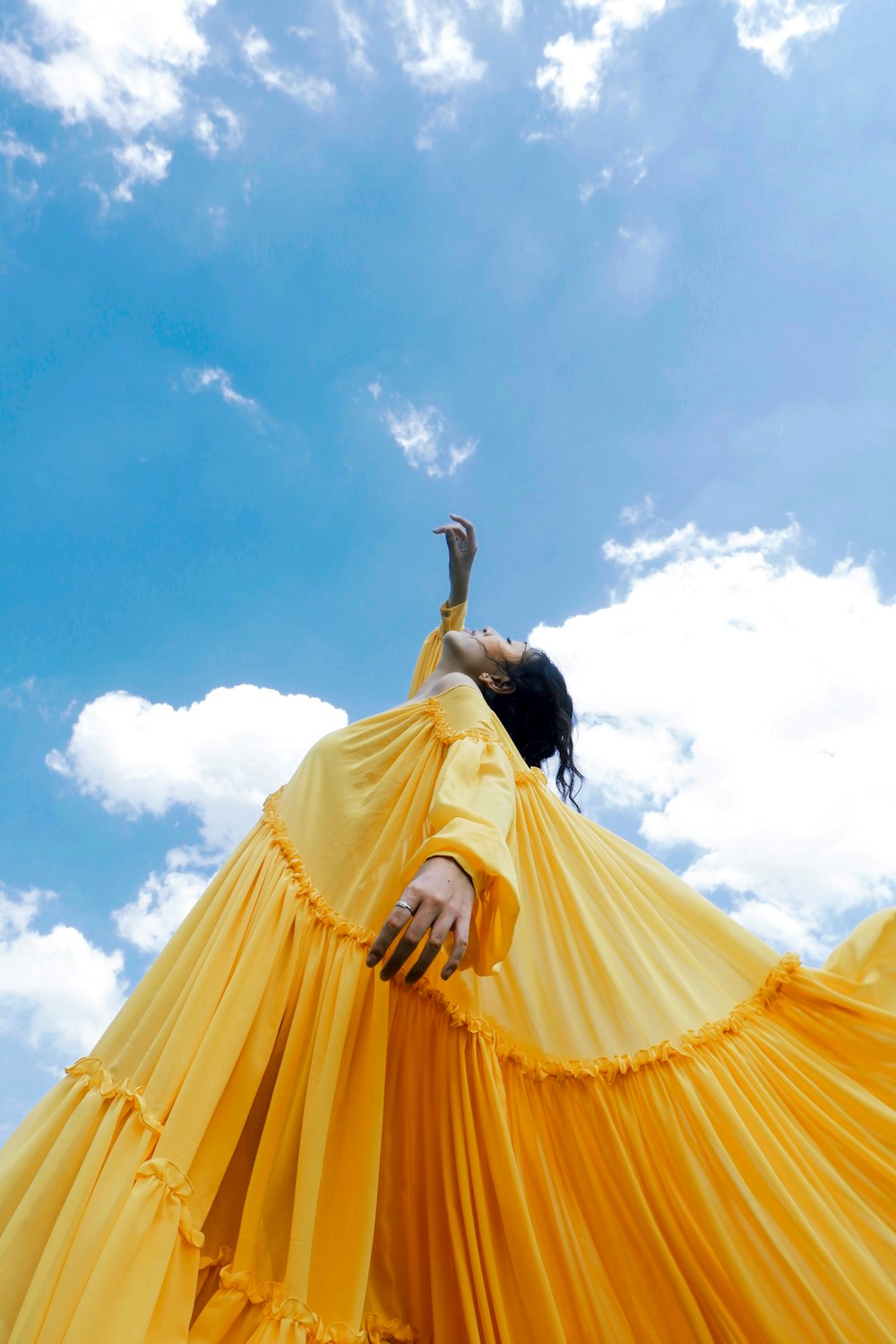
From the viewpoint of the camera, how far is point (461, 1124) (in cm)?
221

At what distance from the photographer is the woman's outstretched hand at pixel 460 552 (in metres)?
4.02

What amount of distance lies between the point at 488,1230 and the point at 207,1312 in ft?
2.13

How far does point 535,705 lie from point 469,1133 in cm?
176

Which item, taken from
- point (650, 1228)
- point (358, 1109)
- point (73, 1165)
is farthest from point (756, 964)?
point (73, 1165)

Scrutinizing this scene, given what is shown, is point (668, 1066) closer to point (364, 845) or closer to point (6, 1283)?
point (364, 845)

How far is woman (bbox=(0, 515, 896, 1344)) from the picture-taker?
6.12ft

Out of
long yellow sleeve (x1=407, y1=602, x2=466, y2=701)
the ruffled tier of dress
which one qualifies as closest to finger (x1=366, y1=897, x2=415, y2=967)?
the ruffled tier of dress

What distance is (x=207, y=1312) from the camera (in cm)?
189

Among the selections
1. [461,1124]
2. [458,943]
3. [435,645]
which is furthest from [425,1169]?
[435,645]

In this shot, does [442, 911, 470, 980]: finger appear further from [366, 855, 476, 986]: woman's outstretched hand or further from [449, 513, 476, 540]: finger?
[449, 513, 476, 540]: finger

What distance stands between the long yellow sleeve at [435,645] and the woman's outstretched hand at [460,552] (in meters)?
0.05

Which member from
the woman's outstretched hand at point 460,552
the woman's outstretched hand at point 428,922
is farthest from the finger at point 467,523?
the woman's outstretched hand at point 428,922

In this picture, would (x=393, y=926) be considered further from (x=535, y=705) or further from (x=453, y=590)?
(x=453, y=590)

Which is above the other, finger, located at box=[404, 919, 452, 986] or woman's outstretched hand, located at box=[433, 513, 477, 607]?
woman's outstretched hand, located at box=[433, 513, 477, 607]
